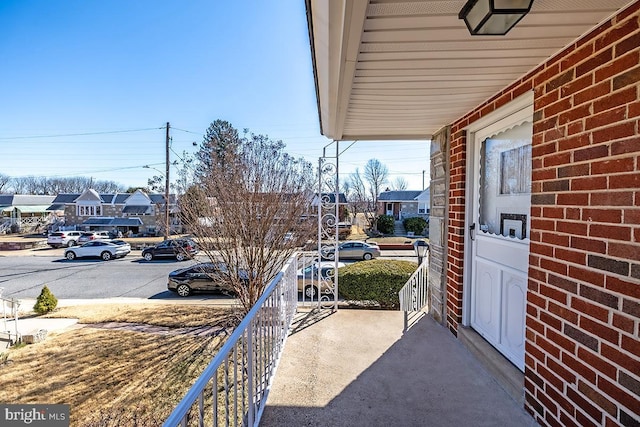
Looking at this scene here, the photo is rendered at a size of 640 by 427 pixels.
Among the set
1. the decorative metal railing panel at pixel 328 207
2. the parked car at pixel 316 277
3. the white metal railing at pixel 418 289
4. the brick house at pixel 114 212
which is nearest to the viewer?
the decorative metal railing panel at pixel 328 207

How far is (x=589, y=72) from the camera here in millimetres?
1431

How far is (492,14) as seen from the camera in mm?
1130

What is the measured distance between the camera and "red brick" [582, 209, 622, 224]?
1.27 meters

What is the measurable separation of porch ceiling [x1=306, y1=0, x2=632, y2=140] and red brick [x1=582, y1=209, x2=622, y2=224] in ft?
2.67

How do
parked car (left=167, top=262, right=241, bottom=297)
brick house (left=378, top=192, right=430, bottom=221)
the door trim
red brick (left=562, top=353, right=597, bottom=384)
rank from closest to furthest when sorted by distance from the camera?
red brick (left=562, top=353, right=597, bottom=384), the door trim, parked car (left=167, top=262, right=241, bottom=297), brick house (left=378, top=192, right=430, bottom=221)

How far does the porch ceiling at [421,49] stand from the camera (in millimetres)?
1256

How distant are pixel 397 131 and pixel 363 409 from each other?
276 centimetres

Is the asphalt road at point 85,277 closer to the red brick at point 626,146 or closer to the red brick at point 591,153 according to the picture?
the red brick at point 591,153

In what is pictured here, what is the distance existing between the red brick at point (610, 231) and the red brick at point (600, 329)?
0.38 m

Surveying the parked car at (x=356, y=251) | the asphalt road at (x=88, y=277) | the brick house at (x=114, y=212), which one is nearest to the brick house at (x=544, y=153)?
the asphalt road at (x=88, y=277)

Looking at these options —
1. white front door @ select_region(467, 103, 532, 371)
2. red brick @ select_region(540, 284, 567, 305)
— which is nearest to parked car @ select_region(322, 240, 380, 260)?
white front door @ select_region(467, 103, 532, 371)

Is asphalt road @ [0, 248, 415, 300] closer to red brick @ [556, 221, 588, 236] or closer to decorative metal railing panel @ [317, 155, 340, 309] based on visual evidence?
decorative metal railing panel @ [317, 155, 340, 309]

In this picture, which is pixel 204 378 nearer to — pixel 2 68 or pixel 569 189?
pixel 569 189

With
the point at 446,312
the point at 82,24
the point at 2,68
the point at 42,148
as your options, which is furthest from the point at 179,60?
the point at 42,148
